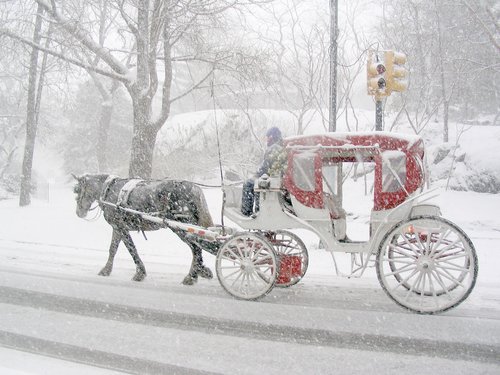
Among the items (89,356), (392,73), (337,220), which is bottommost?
(89,356)

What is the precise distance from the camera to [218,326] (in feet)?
16.6

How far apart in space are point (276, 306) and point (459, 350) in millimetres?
2153

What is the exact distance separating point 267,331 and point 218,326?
21.9 inches

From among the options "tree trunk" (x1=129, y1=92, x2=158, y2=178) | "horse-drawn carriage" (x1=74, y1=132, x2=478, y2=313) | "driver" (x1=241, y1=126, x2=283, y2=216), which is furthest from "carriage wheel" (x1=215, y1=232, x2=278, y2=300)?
"tree trunk" (x1=129, y1=92, x2=158, y2=178)

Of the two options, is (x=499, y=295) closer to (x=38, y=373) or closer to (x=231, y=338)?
(x=231, y=338)

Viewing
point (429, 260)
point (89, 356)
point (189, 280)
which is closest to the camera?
point (89, 356)

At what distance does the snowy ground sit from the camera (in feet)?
13.4

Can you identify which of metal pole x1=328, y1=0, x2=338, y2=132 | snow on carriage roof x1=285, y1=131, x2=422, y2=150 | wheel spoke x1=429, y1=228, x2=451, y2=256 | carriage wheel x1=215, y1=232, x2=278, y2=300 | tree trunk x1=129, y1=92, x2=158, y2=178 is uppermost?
metal pole x1=328, y1=0, x2=338, y2=132

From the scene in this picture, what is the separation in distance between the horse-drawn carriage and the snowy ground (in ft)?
1.09

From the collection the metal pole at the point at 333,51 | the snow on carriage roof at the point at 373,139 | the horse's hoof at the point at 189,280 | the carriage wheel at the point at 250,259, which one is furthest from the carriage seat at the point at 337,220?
the metal pole at the point at 333,51

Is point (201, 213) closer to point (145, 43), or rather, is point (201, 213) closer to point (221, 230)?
point (221, 230)

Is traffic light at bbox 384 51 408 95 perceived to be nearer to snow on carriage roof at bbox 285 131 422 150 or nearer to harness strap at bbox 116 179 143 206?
snow on carriage roof at bbox 285 131 422 150

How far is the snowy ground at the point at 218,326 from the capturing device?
4.07m

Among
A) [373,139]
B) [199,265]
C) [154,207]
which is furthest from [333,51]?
[199,265]
